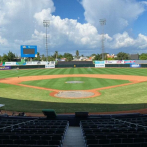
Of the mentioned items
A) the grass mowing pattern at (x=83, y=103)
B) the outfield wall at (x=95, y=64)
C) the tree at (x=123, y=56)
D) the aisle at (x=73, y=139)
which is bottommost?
the grass mowing pattern at (x=83, y=103)

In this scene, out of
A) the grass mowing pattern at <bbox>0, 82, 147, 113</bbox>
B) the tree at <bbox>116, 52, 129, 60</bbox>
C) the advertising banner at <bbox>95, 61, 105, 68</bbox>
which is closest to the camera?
the grass mowing pattern at <bbox>0, 82, 147, 113</bbox>

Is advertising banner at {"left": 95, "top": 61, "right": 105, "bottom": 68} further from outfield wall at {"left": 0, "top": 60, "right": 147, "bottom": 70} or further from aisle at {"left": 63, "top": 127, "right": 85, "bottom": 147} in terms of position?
aisle at {"left": 63, "top": 127, "right": 85, "bottom": 147}

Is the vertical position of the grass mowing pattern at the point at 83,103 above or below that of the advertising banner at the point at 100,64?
below

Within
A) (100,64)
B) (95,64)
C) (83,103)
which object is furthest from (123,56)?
(83,103)

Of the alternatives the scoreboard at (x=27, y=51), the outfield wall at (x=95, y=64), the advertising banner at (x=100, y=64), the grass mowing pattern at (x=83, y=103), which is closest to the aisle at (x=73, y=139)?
the grass mowing pattern at (x=83, y=103)

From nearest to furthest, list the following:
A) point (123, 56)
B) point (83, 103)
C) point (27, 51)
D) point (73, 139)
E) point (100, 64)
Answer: point (73, 139), point (83, 103), point (27, 51), point (100, 64), point (123, 56)

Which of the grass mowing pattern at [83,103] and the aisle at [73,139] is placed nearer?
the aisle at [73,139]

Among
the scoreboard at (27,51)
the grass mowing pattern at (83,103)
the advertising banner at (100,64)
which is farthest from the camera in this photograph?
the advertising banner at (100,64)

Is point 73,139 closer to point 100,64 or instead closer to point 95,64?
point 100,64

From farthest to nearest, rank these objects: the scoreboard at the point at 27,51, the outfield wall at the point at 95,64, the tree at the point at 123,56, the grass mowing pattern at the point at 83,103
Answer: the tree at the point at 123,56
the outfield wall at the point at 95,64
the scoreboard at the point at 27,51
the grass mowing pattern at the point at 83,103

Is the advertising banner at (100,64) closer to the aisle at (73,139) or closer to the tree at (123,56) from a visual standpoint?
the tree at (123,56)

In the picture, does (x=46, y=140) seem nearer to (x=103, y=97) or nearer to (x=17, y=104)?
(x=17, y=104)

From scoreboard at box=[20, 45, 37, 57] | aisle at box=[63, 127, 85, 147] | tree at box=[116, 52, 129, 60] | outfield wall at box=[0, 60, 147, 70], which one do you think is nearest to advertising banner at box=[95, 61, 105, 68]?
outfield wall at box=[0, 60, 147, 70]

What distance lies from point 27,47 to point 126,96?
61.7 metres
